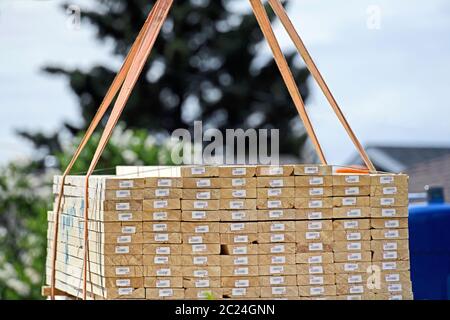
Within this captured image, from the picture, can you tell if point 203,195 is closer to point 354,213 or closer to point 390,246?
point 354,213

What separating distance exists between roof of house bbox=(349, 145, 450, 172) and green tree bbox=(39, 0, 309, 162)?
9.60 feet

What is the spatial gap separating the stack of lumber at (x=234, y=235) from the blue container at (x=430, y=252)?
2.59 metres

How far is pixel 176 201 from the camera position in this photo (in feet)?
22.8

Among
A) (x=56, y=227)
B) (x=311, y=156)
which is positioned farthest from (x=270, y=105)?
(x=56, y=227)

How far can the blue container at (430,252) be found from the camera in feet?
31.8

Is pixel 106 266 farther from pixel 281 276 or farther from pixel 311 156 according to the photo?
pixel 311 156

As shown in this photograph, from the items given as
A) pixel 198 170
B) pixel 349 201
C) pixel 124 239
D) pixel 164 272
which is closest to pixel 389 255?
pixel 349 201

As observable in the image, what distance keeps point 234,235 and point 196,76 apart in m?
27.5

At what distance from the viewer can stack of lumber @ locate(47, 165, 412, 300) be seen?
695 centimetres

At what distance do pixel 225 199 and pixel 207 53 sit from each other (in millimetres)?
27899

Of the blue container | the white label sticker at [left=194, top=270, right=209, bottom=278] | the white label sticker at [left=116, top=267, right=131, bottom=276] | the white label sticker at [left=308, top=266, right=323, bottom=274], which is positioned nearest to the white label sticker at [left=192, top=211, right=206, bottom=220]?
the white label sticker at [left=194, top=270, right=209, bottom=278]

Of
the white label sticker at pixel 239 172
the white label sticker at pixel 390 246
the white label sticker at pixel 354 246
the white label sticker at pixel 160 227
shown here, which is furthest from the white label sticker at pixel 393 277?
the white label sticker at pixel 160 227

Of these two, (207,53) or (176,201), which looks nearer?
(176,201)
